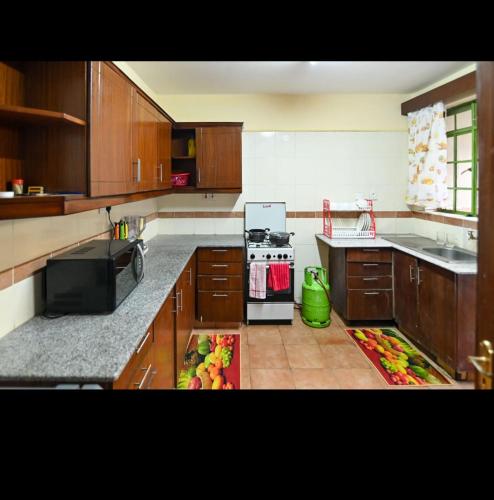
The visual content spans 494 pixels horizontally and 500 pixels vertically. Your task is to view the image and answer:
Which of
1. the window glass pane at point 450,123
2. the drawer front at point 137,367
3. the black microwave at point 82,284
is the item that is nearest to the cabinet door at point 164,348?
the drawer front at point 137,367

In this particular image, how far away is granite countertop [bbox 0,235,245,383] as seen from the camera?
1319 millimetres

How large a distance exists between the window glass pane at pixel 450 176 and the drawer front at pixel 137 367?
3245mm

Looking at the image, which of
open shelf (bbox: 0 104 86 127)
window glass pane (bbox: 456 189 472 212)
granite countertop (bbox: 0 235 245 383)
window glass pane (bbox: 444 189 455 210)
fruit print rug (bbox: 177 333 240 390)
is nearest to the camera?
granite countertop (bbox: 0 235 245 383)

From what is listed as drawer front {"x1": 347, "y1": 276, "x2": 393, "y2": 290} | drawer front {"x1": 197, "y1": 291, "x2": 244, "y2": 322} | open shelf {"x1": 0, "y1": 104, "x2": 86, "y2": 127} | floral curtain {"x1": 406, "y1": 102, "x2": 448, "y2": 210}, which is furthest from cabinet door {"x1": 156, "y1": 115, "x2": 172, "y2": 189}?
floral curtain {"x1": 406, "y1": 102, "x2": 448, "y2": 210}

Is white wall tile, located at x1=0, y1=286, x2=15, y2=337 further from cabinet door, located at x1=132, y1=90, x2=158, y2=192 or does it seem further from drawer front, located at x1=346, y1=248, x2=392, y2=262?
drawer front, located at x1=346, y1=248, x2=392, y2=262

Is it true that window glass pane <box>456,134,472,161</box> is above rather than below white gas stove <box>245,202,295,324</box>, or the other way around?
above

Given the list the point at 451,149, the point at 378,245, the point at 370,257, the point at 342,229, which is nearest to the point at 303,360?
the point at 370,257

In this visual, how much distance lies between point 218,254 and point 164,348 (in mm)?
1747

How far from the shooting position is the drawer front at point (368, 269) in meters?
3.91

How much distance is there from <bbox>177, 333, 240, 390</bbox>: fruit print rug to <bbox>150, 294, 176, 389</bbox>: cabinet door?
0.38 metres

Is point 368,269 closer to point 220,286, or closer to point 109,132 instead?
point 220,286

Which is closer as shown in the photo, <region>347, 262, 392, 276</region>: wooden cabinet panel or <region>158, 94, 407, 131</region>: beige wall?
<region>347, 262, 392, 276</region>: wooden cabinet panel
